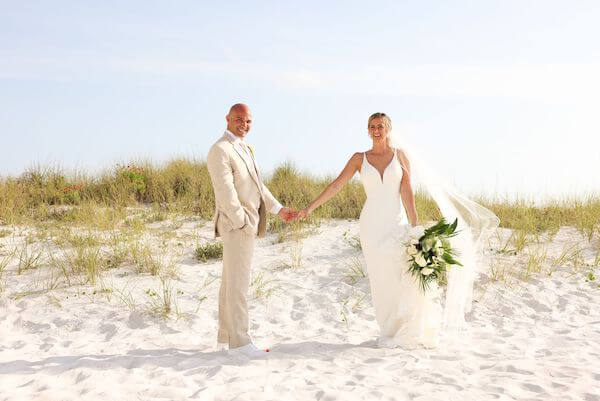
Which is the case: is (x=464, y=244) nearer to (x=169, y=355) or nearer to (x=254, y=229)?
(x=254, y=229)

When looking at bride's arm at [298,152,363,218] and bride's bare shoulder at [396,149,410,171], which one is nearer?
bride's bare shoulder at [396,149,410,171]

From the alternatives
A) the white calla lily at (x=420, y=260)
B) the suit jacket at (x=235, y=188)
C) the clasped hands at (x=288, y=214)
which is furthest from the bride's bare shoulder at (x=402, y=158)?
the suit jacket at (x=235, y=188)

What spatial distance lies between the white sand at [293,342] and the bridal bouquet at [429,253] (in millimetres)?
849

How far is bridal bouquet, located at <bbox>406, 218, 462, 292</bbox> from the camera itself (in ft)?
20.3

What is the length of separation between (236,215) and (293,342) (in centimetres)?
211

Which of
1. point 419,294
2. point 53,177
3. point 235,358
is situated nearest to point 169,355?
point 235,358

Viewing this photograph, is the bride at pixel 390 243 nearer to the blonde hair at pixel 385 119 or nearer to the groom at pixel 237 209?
the blonde hair at pixel 385 119

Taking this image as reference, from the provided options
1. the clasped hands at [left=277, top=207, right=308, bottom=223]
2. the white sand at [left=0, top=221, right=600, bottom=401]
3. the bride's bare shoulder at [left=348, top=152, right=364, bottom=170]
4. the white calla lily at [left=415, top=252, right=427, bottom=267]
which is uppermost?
the bride's bare shoulder at [left=348, top=152, right=364, bottom=170]

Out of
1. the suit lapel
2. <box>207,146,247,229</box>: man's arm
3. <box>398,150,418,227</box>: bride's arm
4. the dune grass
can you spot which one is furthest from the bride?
the dune grass

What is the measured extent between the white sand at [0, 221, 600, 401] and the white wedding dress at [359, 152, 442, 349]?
320 mm

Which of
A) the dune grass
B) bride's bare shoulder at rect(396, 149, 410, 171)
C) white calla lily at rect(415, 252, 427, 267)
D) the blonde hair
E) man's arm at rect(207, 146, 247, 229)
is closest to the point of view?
man's arm at rect(207, 146, 247, 229)

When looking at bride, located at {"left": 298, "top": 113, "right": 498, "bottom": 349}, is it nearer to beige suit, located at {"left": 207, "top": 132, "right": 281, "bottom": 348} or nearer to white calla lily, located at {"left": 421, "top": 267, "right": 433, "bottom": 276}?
white calla lily, located at {"left": 421, "top": 267, "right": 433, "bottom": 276}

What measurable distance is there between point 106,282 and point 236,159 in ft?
13.8

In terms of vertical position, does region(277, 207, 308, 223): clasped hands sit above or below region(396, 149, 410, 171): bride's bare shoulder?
below
